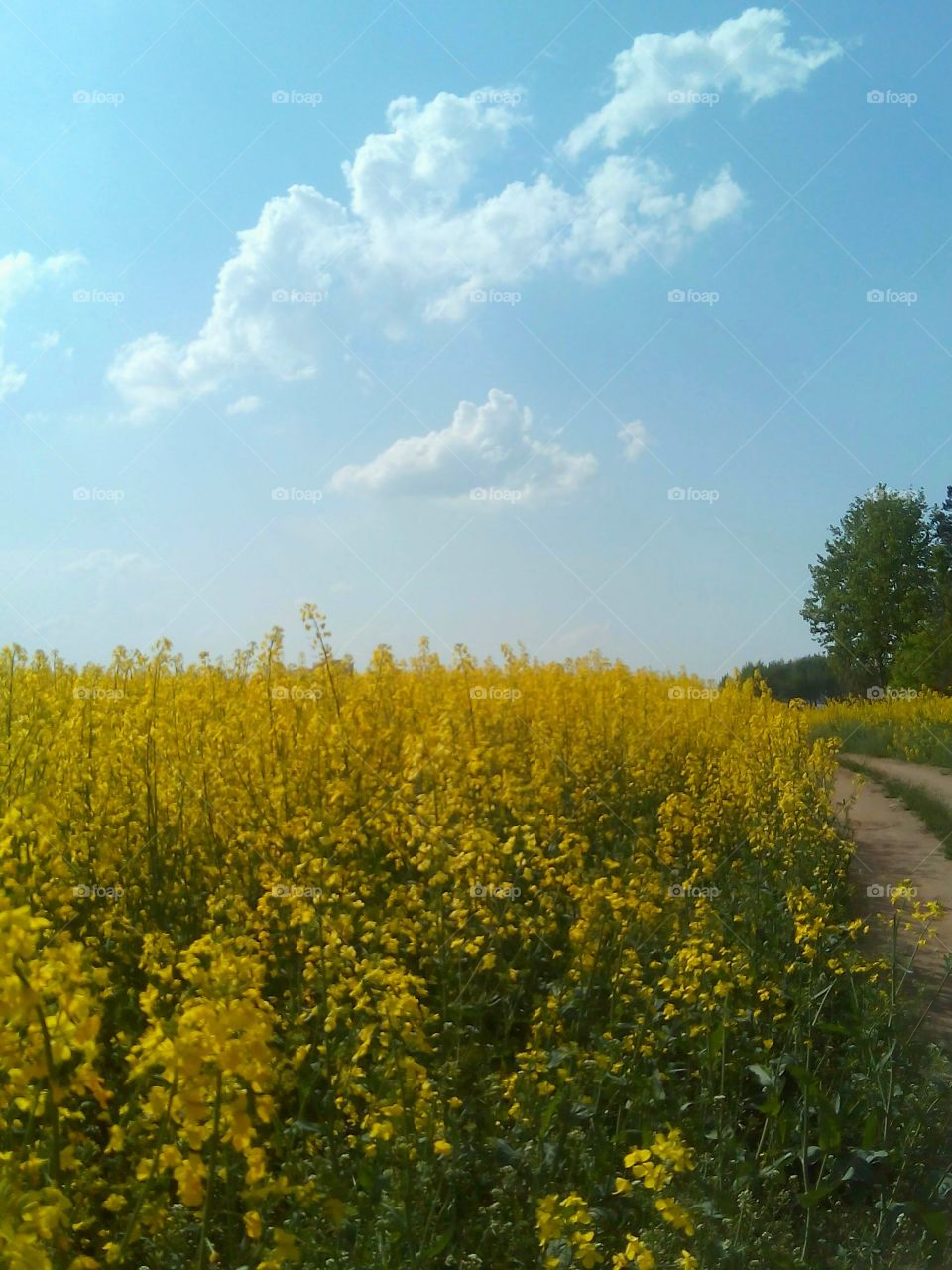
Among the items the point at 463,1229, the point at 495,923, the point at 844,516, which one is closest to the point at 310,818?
the point at 495,923

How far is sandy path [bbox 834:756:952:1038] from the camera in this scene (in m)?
5.11

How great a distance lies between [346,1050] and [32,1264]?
1.53 meters

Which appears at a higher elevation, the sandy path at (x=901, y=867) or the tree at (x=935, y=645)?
the tree at (x=935, y=645)

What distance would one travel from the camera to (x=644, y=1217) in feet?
9.78

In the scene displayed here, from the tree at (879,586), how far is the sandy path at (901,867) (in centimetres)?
2082

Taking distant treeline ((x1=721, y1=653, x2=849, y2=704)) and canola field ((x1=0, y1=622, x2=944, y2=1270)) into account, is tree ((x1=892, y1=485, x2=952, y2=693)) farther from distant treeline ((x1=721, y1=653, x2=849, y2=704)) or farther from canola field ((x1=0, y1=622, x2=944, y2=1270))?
canola field ((x1=0, y1=622, x2=944, y2=1270))

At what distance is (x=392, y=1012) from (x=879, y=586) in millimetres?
32172

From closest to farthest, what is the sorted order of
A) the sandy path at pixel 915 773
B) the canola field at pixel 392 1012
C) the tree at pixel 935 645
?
the canola field at pixel 392 1012, the sandy path at pixel 915 773, the tree at pixel 935 645

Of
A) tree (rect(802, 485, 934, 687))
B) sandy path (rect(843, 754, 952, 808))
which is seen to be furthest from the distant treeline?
sandy path (rect(843, 754, 952, 808))

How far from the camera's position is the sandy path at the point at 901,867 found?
16.8 feet

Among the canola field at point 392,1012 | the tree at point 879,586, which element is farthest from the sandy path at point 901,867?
the tree at point 879,586

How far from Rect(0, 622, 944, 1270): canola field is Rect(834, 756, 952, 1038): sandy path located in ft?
1.32

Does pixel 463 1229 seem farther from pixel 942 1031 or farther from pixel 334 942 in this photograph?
pixel 942 1031

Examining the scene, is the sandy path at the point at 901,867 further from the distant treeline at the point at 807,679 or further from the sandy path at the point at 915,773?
the distant treeline at the point at 807,679
